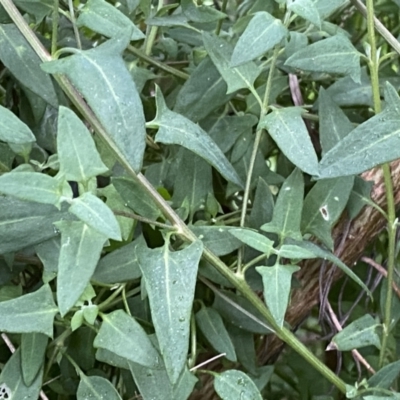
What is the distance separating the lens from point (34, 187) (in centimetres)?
35

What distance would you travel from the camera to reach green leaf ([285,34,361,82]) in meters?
0.45

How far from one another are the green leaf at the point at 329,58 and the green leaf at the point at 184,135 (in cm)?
9

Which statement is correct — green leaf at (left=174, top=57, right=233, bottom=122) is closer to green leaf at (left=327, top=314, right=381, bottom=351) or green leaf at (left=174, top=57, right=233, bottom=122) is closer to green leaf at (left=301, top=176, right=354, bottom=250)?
green leaf at (left=301, top=176, right=354, bottom=250)

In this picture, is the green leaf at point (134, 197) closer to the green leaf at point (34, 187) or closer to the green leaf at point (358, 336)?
the green leaf at point (34, 187)

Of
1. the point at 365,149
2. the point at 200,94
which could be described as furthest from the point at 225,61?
the point at 365,149

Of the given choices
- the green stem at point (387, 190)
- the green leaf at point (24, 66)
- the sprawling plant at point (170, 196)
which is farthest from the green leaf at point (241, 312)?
the green leaf at point (24, 66)

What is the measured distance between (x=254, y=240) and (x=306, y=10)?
0.55 feet

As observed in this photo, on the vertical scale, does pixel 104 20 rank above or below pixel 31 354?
above

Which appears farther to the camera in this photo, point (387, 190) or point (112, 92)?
point (387, 190)

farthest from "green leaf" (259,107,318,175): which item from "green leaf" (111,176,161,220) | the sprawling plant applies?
"green leaf" (111,176,161,220)

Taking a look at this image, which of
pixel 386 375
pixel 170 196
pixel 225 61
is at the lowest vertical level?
pixel 386 375

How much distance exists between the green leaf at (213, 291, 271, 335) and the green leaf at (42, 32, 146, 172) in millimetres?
189

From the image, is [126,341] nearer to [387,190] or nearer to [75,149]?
[75,149]

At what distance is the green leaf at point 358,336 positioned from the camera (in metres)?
0.50
